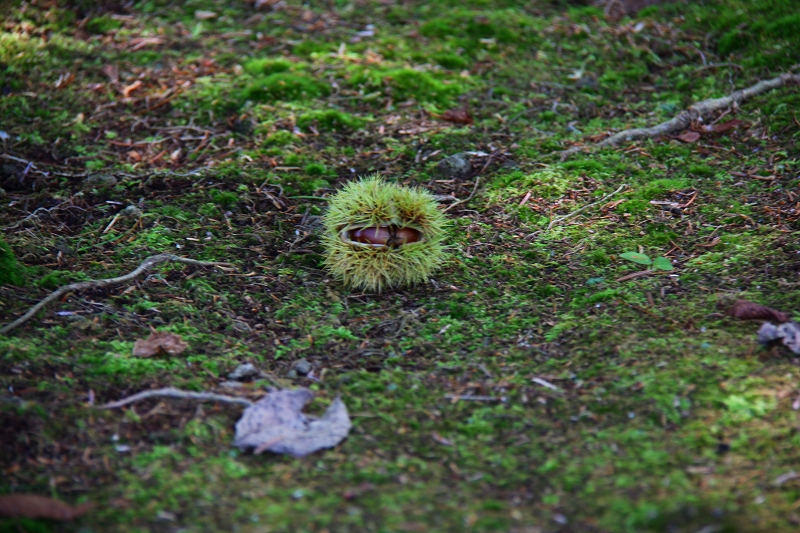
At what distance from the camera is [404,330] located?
10.3 feet

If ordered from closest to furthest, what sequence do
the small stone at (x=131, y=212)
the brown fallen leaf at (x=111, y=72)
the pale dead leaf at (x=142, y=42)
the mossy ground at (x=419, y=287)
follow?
the mossy ground at (x=419, y=287)
the small stone at (x=131, y=212)
the brown fallen leaf at (x=111, y=72)
the pale dead leaf at (x=142, y=42)

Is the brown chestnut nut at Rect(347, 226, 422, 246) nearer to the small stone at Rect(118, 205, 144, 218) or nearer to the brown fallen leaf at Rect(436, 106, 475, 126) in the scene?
the small stone at Rect(118, 205, 144, 218)

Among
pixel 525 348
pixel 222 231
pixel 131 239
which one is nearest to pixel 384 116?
pixel 222 231

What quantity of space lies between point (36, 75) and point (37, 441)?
3.51 meters

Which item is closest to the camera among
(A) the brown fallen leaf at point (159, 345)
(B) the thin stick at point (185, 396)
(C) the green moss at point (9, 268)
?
(B) the thin stick at point (185, 396)

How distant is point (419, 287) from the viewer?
3.46 meters

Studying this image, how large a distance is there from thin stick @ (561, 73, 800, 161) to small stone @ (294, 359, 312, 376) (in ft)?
7.42

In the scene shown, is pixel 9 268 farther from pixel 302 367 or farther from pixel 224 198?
pixel 302 367

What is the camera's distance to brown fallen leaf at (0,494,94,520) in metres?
2.09

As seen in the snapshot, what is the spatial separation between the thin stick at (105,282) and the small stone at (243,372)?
83 centimetres

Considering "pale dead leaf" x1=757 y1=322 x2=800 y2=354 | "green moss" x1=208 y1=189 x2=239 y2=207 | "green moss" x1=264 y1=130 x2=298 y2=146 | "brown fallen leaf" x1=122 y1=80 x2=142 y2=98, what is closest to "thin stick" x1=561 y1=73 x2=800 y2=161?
"green moss" x1=264 y1=130 x2=298 y2=146

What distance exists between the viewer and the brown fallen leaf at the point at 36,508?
2.09 m

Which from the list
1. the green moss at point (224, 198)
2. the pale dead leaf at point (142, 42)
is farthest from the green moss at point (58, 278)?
the pale dead leaf at point (142, 42)

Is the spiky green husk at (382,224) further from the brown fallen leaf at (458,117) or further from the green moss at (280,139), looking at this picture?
the brown fallen leaf at (458,117)
